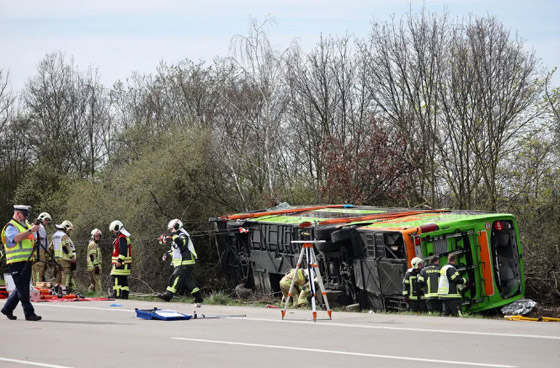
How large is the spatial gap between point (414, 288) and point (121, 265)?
6792 millimetres

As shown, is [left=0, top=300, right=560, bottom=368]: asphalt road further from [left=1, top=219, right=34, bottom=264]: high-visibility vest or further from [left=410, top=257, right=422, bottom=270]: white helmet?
[left=410, top=257, right=422, bottom=270]: white helmet

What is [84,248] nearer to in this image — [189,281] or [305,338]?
[189,281]

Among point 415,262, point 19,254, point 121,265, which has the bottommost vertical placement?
point 415,262

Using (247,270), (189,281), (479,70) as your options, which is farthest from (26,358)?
(479,70)

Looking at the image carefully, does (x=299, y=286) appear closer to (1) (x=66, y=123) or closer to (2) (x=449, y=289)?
(2) (x=449, y=289)

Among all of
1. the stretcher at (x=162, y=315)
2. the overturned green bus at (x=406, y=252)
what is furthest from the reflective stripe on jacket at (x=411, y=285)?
the stretcher at (x=162, y=315)

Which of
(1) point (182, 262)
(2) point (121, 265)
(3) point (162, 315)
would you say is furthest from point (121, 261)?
(3) point (162, 315)

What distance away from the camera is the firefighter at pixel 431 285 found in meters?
14.7

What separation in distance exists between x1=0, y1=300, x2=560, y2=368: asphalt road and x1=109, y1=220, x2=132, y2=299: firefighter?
460 cm

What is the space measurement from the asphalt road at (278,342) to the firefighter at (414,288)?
5.71 feet

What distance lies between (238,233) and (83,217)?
890 cm

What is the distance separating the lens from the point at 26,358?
28.7ft

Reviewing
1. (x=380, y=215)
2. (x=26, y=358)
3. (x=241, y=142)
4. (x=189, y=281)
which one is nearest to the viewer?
(x=26, y=358)

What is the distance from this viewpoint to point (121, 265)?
59.8 ft
